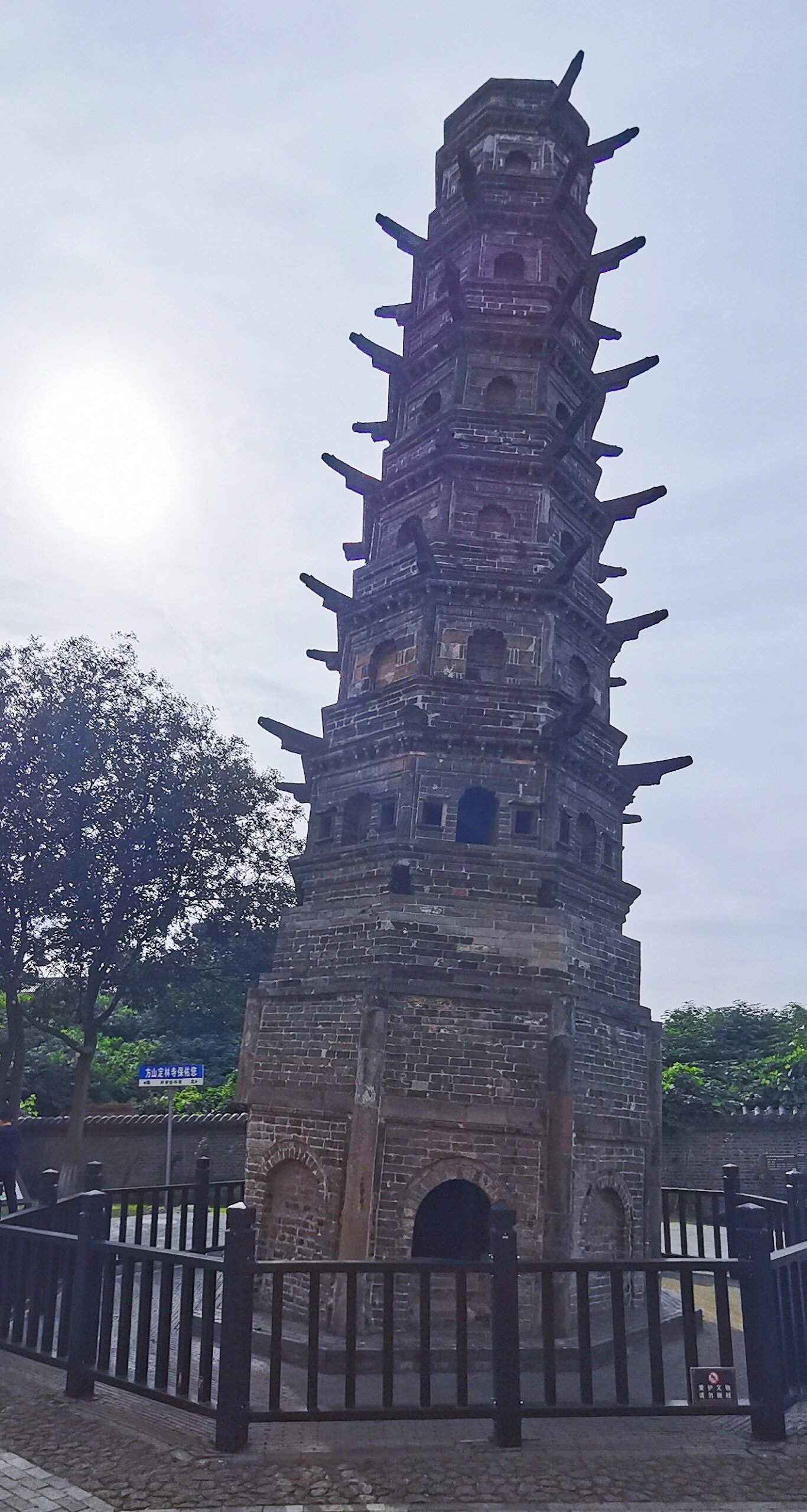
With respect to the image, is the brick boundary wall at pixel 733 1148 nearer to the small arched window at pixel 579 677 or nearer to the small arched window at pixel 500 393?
the small arched window at pixel 579 677

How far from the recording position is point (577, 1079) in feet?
36.5

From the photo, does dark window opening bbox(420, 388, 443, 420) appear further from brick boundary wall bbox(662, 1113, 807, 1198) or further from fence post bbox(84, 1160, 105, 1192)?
brick boundary wall bbox(662, 1113, 807, 1198)

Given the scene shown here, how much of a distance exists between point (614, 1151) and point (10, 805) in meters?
15.2

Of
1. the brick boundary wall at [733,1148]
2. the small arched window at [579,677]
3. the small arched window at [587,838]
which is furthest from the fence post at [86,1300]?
the brick boundary wall at [733,1148]

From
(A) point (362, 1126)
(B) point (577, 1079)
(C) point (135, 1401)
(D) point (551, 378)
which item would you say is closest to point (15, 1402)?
(C) point (135, 1401)

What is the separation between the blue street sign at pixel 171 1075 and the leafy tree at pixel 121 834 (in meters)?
4.77

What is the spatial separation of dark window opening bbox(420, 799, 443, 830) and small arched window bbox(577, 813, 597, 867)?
218cm

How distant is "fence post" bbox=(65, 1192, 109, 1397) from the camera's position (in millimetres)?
7211

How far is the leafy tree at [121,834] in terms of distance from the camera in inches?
848

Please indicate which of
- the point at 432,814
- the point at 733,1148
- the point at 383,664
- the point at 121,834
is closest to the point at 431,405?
the point at 383,664

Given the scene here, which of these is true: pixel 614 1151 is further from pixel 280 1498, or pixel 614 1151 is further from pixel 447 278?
pixel 447 278

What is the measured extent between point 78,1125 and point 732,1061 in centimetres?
2246

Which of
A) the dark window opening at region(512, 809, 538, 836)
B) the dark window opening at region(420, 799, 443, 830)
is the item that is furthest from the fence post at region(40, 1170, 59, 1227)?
the dark window opening at region(512, 809, 538, 836)

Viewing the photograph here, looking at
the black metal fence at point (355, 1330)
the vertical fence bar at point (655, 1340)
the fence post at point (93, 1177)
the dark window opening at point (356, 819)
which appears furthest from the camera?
the dark window opening at point (356, 819)
